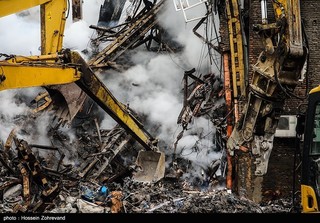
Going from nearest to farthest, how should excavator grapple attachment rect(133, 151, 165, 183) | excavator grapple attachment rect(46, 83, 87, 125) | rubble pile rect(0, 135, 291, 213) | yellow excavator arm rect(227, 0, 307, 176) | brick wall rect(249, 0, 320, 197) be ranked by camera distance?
yellow excavator arm rect(227, 0, 307, 176), rubble pile rect(0, 135, 291, 213), excavator grapple attachment rect(46, 83, 87, 125), excavator grapple attachment rect(133, 151, 165, 183), brick wall rect(249, 0, 320, 197)

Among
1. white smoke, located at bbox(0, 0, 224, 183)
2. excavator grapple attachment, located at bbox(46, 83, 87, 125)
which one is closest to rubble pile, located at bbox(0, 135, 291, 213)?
excavator grapple attachment, located at bbox(46, 83, 87, 125)

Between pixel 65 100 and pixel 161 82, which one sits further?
pixel 161 82

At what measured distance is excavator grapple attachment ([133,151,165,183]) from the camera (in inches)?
556

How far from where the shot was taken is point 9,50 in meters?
18.5

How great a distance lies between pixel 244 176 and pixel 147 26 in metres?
5.19

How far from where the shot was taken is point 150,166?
14414 mm

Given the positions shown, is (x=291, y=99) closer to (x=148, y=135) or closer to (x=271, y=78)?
(x=148, y=135)

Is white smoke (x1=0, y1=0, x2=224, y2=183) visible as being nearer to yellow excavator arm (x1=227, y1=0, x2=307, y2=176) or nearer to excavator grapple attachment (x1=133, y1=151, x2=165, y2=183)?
excavator grapple attachment (x1=133, y1=151, x2=165, y2=183)

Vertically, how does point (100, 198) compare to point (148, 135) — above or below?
below

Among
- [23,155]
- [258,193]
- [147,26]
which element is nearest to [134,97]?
[147,26]

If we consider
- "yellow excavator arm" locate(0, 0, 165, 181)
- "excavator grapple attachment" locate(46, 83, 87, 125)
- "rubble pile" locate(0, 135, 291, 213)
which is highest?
"yellow excavator arm" locate(0, 0, 165, 181)

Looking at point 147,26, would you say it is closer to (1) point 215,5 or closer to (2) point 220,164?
(1) point 215,5

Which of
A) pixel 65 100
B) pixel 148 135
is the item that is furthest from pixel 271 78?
pixel 65 100

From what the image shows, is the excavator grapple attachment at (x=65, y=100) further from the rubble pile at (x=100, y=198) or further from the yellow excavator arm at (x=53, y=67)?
the rubble pile at (x=100, y=198)
